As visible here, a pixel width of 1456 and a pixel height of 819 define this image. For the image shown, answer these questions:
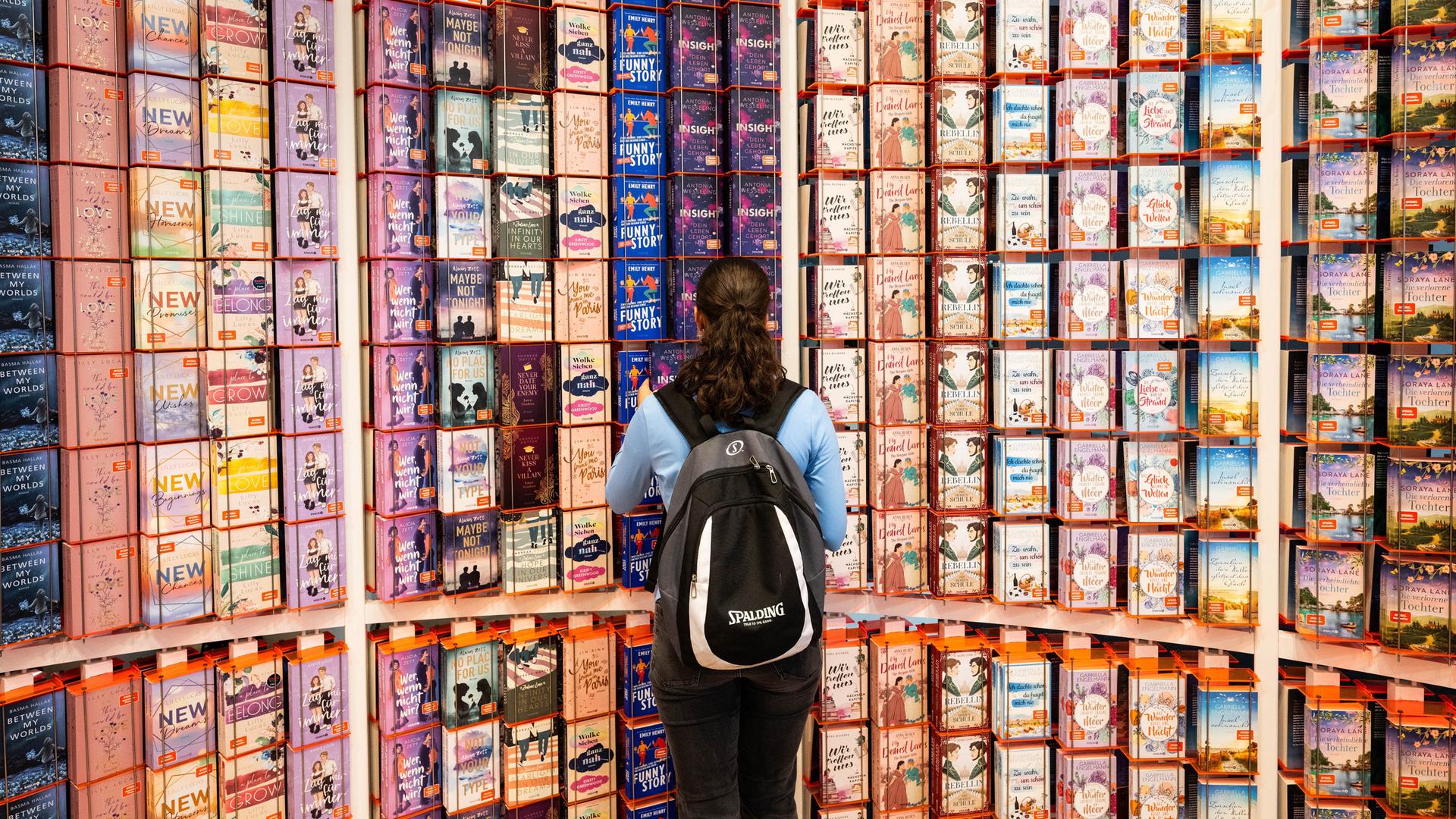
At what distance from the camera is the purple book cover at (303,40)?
258cm

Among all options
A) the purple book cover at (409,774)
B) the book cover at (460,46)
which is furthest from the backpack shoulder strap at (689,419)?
the purple book cover at (409,774)

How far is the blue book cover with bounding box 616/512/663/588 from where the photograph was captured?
9.37 feet

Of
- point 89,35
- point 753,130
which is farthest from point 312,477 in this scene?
point 753,130

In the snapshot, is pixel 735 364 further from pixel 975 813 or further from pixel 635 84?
pixel 975 813

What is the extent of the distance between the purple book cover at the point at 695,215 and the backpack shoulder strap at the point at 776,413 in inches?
39.0

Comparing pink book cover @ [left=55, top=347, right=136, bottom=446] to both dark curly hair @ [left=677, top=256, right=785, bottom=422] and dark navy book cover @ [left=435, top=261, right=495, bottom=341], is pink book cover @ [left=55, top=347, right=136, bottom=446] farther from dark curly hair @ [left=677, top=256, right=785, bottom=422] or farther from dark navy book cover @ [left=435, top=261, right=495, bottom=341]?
dark curly hair @ [left=677, top=256, right=785, bottom=422]

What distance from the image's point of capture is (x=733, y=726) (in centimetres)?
203

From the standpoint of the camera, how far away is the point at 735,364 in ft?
6.26

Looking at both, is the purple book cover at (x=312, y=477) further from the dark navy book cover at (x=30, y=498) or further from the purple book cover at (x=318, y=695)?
the dark navy book cover at (x=30, y=498)

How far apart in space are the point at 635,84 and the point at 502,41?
407mm

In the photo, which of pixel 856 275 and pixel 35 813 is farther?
pixel 856 275

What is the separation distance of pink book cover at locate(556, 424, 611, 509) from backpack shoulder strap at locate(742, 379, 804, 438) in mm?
999

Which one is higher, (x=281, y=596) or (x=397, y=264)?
(x=397, y=264)

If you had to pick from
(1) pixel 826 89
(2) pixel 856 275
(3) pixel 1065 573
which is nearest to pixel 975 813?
(3) pixel 1065 573
